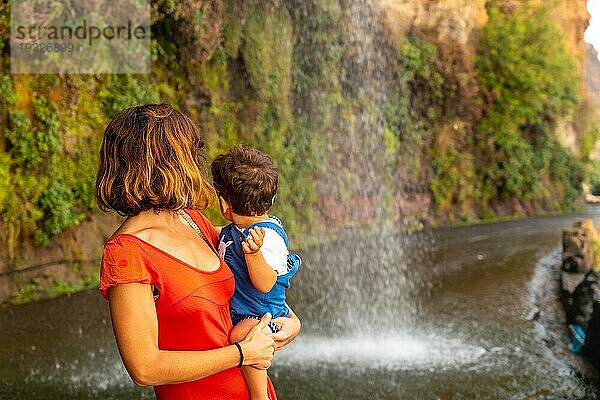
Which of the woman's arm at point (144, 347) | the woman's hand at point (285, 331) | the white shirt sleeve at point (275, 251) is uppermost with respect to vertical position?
the white shirt sleeve at point (275, 251)

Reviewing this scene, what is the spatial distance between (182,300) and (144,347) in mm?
161

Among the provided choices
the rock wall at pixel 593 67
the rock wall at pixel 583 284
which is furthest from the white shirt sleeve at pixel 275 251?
the rock wall at pixel 593 67

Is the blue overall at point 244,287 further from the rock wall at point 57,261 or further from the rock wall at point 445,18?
the rock wall at point 445,18

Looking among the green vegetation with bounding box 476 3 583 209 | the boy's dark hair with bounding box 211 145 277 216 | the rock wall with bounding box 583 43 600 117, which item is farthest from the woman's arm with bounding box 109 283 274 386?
the rock wall with bounding box 583 43 600 117

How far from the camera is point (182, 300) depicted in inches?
67.2

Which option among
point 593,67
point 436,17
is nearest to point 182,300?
point 436,17

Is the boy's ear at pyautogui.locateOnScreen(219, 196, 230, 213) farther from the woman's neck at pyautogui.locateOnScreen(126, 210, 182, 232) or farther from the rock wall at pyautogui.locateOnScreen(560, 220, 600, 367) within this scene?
the rock wall at pyautogui.locateOnScreen(560, 220, 600, 367)

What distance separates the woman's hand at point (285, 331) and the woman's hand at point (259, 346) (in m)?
0.13

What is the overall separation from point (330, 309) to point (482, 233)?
9.38 meters

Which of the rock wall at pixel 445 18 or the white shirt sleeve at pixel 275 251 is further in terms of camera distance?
the rock wall at pixel 445 18

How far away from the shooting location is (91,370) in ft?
19.6

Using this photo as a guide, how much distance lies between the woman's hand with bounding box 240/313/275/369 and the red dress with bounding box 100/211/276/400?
0.07 metres

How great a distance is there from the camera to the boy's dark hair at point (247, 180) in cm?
213

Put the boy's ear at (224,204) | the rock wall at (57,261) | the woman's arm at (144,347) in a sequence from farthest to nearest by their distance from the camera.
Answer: the rock wall at (57,261)
the boy's ear at (224,204)
the woman's arm at (144,347)
